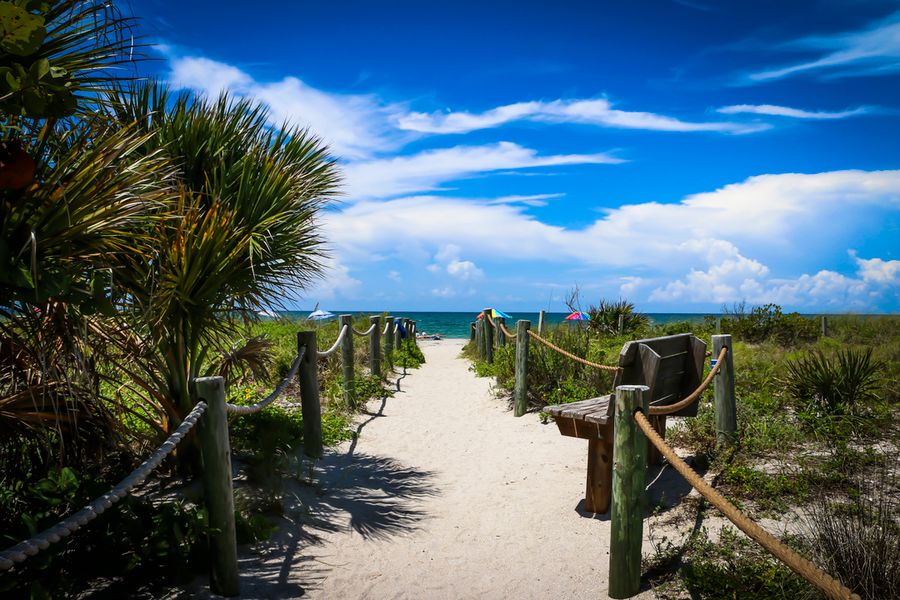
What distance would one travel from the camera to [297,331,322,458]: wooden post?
586 cm

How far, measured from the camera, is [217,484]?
10.6ft

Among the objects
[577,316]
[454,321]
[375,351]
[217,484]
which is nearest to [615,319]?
[577,316]

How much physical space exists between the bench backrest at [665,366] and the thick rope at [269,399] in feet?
8.19

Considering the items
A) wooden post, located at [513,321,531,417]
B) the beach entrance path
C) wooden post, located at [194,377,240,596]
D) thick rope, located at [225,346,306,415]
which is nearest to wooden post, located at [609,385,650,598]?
the beach entrance path

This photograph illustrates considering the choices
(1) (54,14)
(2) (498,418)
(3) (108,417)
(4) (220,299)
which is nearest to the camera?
(1) (54,14)

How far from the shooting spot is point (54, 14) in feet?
9.11

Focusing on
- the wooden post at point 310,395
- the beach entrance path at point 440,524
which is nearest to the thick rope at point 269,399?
the wooden post at point 310,395

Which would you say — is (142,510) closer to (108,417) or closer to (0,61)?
(108,417)

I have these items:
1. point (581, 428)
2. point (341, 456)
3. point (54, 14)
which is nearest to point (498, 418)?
point (341, 456)

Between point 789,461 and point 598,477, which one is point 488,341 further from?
point 598,477

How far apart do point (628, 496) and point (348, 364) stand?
219 inches

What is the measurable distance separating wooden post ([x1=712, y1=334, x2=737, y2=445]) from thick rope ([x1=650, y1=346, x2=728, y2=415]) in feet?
0.28

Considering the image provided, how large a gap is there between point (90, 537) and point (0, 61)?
2476mm

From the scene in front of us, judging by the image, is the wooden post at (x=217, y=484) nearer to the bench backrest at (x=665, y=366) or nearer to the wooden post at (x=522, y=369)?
the bench backrest at (x=665, y=366)
